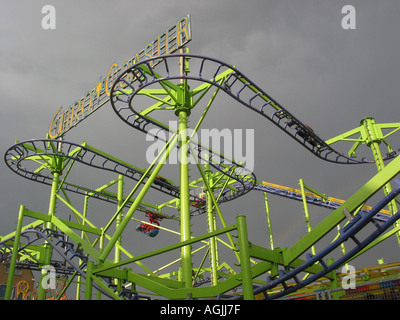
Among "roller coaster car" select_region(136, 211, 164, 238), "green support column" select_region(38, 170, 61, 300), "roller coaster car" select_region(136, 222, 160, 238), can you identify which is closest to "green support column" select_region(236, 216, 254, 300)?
"green support column" select_region(38, 170, 61, 300)

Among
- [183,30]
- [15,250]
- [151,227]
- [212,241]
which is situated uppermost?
[183,30]

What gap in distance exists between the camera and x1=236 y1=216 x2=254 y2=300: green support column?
5.45 metres

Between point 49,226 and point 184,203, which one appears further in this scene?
point 49,226

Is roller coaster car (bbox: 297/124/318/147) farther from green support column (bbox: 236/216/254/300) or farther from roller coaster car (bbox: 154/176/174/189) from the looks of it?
green support column (bbox: 236/216/254/300)

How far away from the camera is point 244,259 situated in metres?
5.59

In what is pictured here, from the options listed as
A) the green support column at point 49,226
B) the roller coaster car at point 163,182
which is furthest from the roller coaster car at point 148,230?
the green support column at point 49,226

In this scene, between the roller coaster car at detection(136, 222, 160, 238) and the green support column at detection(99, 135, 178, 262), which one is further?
the roller coaster car at detection(136, 222, 160, 238)

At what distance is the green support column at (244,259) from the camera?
5.45m

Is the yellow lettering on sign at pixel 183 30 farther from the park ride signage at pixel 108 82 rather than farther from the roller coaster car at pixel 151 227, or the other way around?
the roller coaster car at pixel 151 227

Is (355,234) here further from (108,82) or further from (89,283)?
(108,82)

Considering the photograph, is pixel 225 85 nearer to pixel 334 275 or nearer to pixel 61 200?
pixel 334 275
